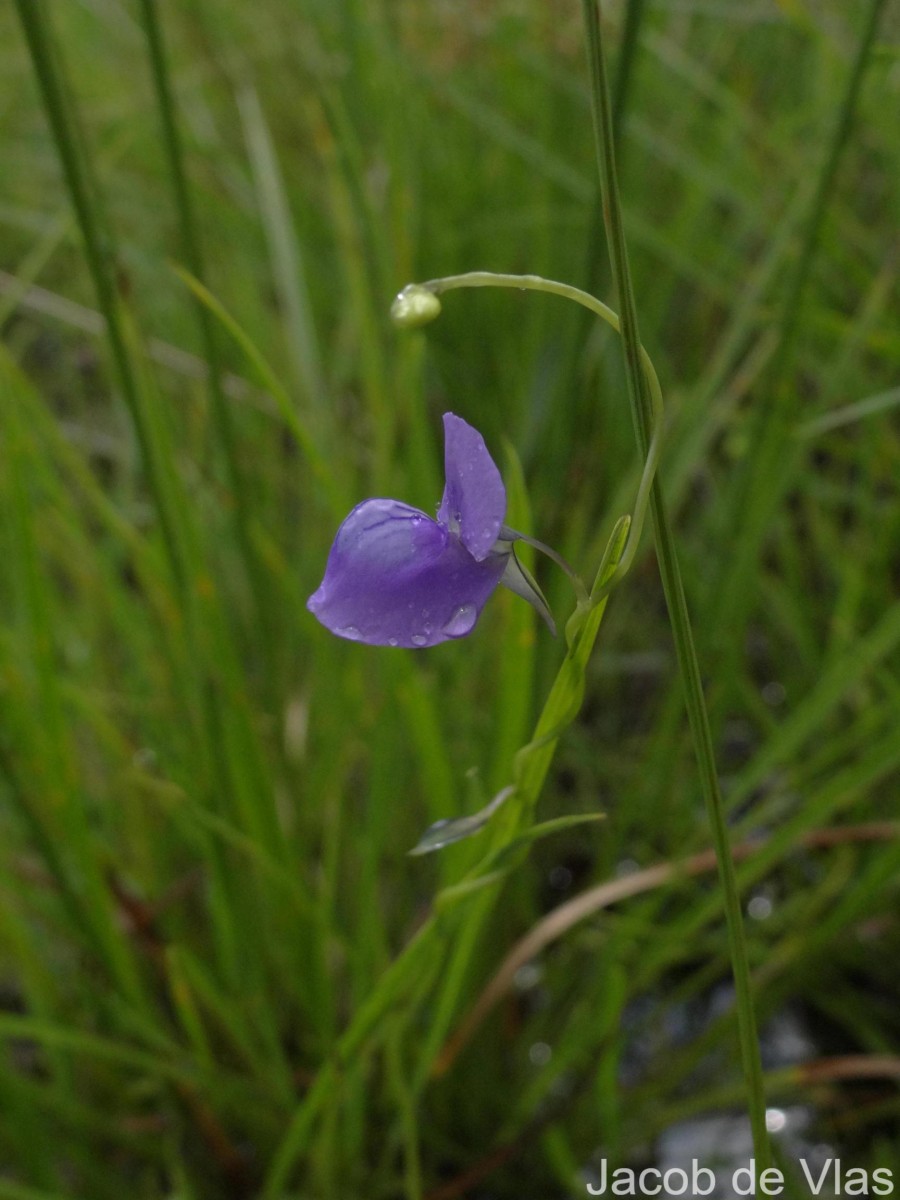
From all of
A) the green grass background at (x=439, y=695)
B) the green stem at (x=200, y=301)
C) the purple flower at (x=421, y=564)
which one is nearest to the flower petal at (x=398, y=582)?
the purple flower at (x=421, y=564)

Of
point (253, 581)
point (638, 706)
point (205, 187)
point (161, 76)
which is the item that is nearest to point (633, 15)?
point (161, 76)

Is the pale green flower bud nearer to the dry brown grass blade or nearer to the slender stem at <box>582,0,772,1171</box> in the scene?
the slender stem at <box>582,0,772,1171</box>

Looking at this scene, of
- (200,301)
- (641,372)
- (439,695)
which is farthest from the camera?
(439,695)

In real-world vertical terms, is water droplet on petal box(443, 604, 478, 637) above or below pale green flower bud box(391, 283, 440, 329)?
below

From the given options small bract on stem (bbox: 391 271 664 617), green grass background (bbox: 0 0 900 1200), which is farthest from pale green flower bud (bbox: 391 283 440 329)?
green grass background (bbox: 0 0 900 1200)

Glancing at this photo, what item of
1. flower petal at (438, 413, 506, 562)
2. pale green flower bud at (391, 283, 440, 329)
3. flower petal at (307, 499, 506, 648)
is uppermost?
pale green flower bud at (391, 283, 440, 329)

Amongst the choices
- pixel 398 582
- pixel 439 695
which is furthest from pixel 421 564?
pixel 439 695

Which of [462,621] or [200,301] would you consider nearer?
[462,621]

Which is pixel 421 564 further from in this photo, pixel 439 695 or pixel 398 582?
pixel 439 695

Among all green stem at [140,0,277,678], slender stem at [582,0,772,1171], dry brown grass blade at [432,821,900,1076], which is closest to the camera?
slender stem at [582,0,772,1171]

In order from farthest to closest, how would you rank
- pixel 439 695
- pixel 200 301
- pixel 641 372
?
pixel 439 695 → pixel 200 301 → pixel 641 372
